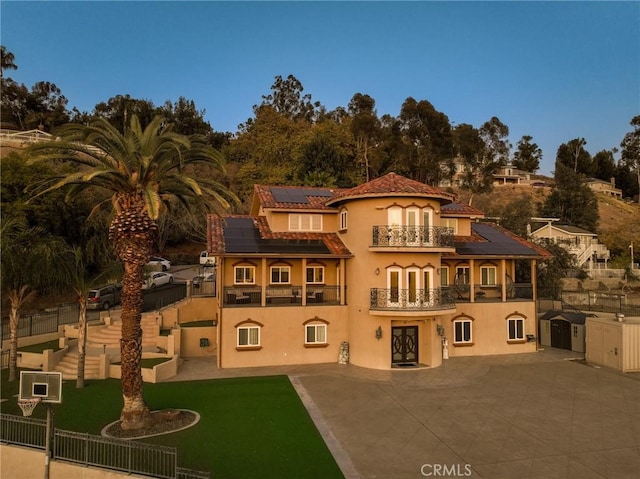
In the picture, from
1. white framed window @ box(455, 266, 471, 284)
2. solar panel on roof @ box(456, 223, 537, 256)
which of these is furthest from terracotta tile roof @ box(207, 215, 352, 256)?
white framed window @ box(455, 266, 471, 284)

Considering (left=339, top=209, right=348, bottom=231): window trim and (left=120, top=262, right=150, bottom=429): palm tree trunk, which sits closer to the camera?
(left=120, top=262, right=150, bottom=429): palm tree trunk

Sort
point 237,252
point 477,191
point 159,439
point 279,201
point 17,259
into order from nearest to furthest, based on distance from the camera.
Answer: point 159,439, point 17,259, point 237,252, point 279,201, point 477,191

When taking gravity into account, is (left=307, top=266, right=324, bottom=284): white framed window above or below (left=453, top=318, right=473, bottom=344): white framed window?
above

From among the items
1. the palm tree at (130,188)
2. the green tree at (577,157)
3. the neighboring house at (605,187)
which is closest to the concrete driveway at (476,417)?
the palm tree at (130,188)

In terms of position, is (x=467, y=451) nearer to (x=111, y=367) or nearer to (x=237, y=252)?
(x=237, y=252)

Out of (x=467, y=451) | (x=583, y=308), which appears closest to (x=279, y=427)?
(x=467, y=451)

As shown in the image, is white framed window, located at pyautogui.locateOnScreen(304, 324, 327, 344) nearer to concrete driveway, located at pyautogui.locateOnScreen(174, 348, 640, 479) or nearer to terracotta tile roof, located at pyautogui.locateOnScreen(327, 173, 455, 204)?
concrete driveway, located at pyautogui.locateOnScreen(174, 348, 640, 479)

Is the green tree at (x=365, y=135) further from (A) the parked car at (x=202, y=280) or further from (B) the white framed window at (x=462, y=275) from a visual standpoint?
(B) the white framed window at (x=462, y=275)
